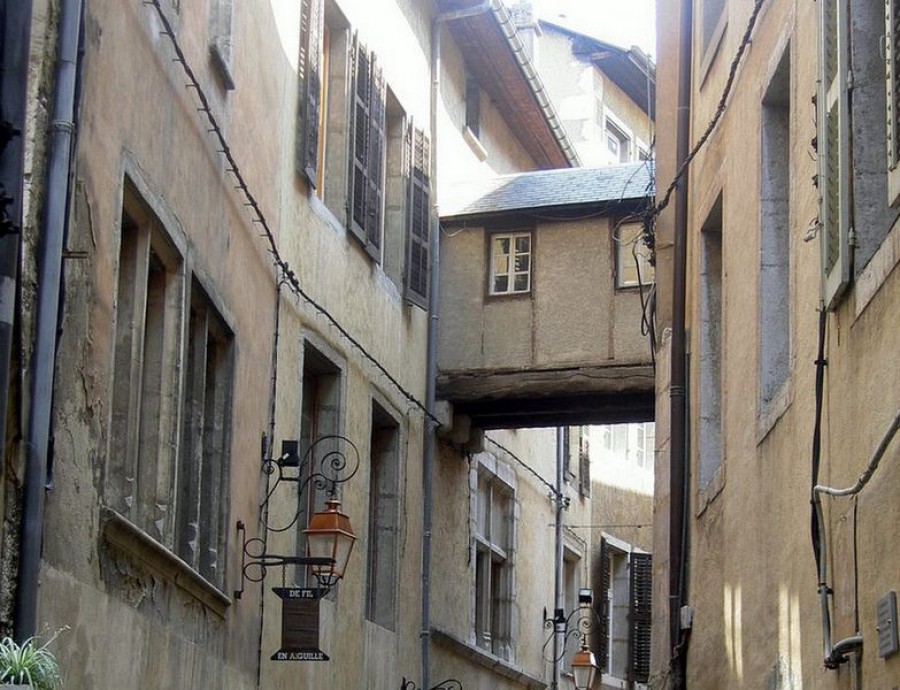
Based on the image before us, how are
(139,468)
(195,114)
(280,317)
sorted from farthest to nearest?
1. (280,317)
2. (195,114)
3. (139,468)

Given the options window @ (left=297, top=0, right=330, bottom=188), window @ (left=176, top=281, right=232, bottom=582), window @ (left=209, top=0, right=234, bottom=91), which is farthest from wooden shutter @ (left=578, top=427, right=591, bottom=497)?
window @ (left=209, top=0, right=234, bottom=91)

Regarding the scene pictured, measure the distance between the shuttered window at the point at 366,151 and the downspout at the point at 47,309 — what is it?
6652 mm

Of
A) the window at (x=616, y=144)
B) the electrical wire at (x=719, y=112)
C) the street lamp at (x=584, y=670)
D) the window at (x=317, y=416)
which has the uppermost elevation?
the window at (x=616, y=144)

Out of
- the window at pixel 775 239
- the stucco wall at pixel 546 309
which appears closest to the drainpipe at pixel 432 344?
the stucco wall at pixel 546 309

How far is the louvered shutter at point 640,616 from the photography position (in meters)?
23.8

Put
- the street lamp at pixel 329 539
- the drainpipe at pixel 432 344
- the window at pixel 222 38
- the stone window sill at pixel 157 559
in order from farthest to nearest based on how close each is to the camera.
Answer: the drainpipe at pixel 432 344 → the street lamp at pixel 329 539 → the window at pixel 222 38 → the stone window sill at pixel 157 559

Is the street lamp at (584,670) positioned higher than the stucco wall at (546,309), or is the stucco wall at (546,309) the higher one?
the stucco wall at (546,309)

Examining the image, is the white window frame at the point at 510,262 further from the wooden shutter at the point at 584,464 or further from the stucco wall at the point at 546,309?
the wooden shutter at the point at 584,464

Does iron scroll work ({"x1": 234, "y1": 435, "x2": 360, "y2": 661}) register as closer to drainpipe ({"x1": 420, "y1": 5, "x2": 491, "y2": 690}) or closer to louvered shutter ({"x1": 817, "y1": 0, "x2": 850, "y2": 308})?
drainpipe ({"x1": 420, "y1": 5, "x2": 491, "y2": 690})

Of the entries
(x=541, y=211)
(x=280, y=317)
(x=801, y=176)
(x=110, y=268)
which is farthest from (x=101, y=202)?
(x=541, y=211)

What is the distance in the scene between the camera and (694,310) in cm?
1131

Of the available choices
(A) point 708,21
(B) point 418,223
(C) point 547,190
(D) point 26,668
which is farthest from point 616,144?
(D) point 26,668

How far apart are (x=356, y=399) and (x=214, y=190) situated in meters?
3.94

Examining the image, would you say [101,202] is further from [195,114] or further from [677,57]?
[677,57]
